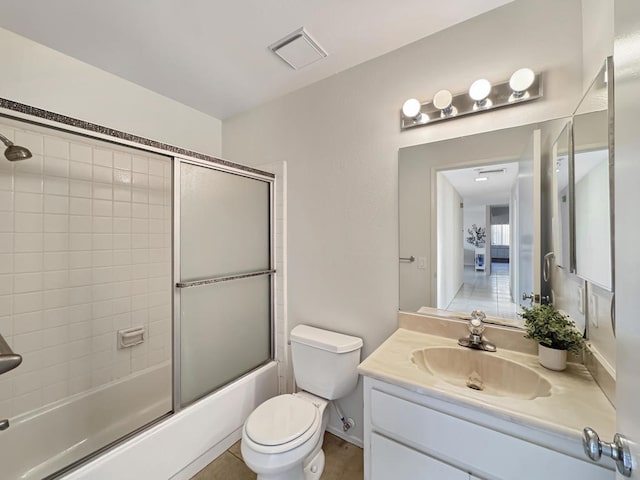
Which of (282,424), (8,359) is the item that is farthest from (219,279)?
(8,359)

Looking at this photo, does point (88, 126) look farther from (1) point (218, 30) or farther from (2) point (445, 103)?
(2) point (445, 103)

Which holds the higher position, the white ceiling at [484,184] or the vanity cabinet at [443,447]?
the white ceiling at [484,184]

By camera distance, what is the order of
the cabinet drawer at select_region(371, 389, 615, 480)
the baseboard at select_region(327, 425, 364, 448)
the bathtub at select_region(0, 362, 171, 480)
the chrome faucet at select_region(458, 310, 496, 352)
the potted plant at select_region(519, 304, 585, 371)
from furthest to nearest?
the baseboard at select_region(327, 425, 364, 448) < the bathtub at select_region(0, 362, 171, 480) < the chrome faucet at select_region(458, 310, 496, 352) < the potted plant at select_region(519, 304, 585, 371) < the cabinet drawer at select_region(371, 389, 615, 480)

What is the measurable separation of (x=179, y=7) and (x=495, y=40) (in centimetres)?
152

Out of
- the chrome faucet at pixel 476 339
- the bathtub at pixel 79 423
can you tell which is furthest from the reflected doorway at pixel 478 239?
the bathtub at pixel 79 423

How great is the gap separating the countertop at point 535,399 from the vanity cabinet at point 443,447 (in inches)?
1.8

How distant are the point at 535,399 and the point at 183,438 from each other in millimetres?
1699

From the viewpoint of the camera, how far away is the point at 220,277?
69.1 inches

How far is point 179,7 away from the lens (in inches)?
49.6

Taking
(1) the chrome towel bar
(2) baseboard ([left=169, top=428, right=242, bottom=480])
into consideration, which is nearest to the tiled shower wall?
(1) the chrome towel bar

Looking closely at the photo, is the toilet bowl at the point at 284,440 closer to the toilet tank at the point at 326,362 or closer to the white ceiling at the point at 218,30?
the toilet tank at the point at 326,362

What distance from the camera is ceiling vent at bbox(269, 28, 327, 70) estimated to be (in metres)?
1.45

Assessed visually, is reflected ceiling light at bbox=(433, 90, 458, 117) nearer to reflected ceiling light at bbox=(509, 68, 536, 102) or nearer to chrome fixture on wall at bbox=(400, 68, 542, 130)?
chrome fixture on wall at bbox=(400, 68, 542, 130)

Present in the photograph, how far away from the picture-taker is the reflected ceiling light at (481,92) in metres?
1.26
